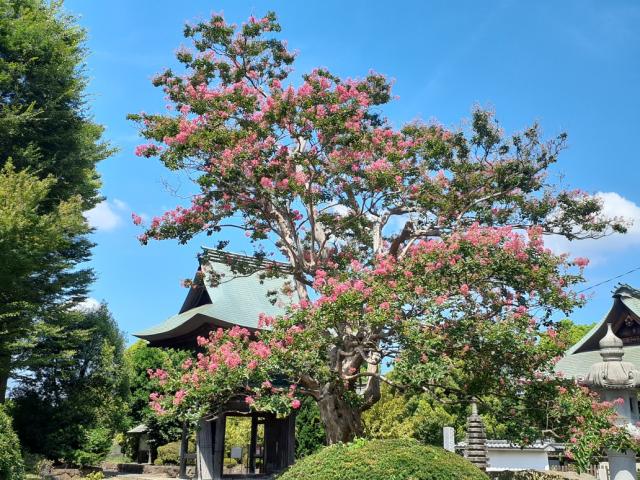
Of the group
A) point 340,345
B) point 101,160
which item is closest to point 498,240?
point 340,345

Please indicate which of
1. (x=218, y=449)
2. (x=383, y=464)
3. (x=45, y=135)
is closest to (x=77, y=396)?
(x=218, y=449)

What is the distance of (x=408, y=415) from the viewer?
22922mm

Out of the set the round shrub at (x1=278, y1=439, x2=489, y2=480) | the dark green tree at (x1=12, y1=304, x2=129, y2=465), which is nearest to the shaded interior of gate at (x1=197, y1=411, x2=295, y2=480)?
the dark green tree at (x1=12, y1=304, x2=129, y2=465)

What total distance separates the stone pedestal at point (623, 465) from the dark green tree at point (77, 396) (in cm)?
1631

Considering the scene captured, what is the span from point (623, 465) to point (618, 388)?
1.35 metres

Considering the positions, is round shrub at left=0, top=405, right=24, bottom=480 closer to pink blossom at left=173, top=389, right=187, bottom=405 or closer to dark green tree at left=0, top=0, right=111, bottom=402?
pink blossom at left=173, top=389, right=187, bottom=405

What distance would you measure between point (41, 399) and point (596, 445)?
59.8 ft

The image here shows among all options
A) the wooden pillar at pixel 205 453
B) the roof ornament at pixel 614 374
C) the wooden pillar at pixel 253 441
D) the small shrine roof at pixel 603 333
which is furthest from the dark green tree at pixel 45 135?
the small shrine roof at pixel 603 333

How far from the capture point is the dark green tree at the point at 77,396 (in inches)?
774

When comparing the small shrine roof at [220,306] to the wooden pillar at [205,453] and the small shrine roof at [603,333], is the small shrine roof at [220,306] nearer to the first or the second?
the wooden pillar at [205,453]

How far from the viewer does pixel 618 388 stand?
10.3 meters

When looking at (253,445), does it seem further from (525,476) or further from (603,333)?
(603,333)

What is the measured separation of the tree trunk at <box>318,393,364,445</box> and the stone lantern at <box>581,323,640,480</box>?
15.3ft

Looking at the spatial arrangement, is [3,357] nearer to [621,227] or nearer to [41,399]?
[41,399]
